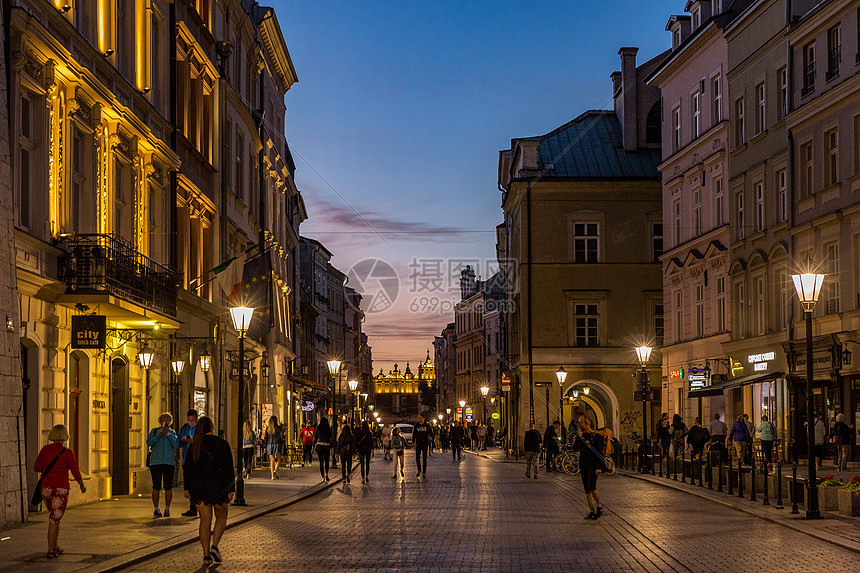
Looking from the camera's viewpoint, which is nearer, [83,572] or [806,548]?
[83,572]

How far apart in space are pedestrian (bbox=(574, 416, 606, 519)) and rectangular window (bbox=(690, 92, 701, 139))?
2936 cm

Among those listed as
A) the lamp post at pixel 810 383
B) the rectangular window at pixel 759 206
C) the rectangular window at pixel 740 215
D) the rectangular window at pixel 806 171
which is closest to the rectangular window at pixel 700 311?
the rectangular window at pixel 740 215

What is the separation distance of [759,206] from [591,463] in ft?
77.1

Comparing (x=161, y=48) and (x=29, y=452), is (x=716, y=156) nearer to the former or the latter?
(x=161, y=48)

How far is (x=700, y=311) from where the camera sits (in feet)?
159


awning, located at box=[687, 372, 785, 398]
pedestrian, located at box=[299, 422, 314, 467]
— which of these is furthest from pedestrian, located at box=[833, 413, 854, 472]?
pedestrian, located at box=[299, 422, 314, 467]

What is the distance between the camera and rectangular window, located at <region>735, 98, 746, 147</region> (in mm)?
43219

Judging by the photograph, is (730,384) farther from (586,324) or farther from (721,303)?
(586,324)

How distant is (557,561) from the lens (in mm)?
14586

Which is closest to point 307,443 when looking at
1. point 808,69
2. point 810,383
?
point 808,69

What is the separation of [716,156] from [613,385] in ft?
55.5

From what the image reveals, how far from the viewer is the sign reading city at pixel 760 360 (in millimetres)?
40250

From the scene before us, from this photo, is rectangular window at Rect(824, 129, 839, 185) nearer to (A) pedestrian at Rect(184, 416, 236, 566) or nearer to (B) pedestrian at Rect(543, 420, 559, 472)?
(B) pedestrian at Rect(543, 420, 559, 472)

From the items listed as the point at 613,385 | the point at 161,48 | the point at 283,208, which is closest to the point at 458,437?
the point at 613,385
